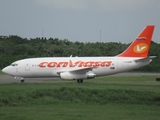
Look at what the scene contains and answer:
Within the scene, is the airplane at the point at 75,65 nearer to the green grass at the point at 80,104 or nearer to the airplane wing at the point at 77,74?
the airplane wing at the point at 77,74

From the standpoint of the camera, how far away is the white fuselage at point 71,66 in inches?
1704

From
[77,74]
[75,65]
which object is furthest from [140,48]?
[77,74]

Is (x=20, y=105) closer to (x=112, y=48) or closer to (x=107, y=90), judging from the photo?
(x=107, y=90)

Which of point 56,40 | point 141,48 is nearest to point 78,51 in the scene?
point 56,40

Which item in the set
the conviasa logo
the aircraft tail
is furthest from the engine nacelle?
the conviasa logo

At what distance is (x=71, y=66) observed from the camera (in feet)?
143

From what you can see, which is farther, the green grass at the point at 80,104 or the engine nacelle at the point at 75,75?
the engine nacelle at the point at 75,75

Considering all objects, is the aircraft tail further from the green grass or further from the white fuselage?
the green grass

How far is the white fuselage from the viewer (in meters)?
43.3

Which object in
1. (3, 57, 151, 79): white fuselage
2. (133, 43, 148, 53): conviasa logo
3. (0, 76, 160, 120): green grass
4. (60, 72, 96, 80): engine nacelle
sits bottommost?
(0, 76, 160, 120): green grass

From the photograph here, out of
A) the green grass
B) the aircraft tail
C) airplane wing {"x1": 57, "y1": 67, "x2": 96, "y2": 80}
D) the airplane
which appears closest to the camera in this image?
the green grass

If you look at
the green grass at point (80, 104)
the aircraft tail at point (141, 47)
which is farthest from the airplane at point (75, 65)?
the green grass at point (80, 104)

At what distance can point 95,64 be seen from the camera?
4325 centimetres

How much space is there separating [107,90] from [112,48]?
73.0m
